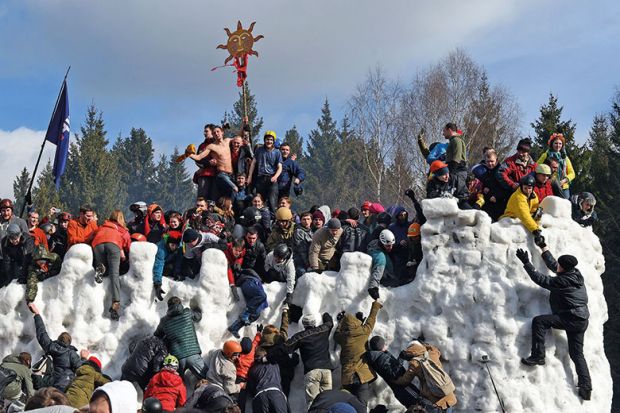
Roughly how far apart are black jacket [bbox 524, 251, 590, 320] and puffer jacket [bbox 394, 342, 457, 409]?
169 cm

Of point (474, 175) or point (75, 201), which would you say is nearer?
point (474, 175)

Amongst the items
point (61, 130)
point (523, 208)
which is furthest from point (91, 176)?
point (523, 208)

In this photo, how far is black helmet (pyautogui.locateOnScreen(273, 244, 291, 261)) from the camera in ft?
32.6

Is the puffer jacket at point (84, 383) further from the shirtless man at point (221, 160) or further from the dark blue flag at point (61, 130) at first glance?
the dark blue flag at point (61, 130)

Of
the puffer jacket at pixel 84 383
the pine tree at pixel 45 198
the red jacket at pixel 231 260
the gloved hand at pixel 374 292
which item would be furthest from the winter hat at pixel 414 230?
the pine tree at pixel 45 198

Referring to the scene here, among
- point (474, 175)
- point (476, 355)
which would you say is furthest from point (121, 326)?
point (474, 175)

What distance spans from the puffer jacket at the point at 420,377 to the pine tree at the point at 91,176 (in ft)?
126

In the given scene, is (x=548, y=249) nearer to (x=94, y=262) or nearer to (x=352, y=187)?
(x=94, y=262)

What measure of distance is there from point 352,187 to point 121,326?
41.6 metres

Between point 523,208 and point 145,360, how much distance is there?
5590mm

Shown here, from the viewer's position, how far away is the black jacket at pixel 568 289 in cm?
873

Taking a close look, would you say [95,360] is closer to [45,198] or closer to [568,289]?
[568,289]

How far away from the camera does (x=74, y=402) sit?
28.6 feet

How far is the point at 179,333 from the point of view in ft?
31.5
